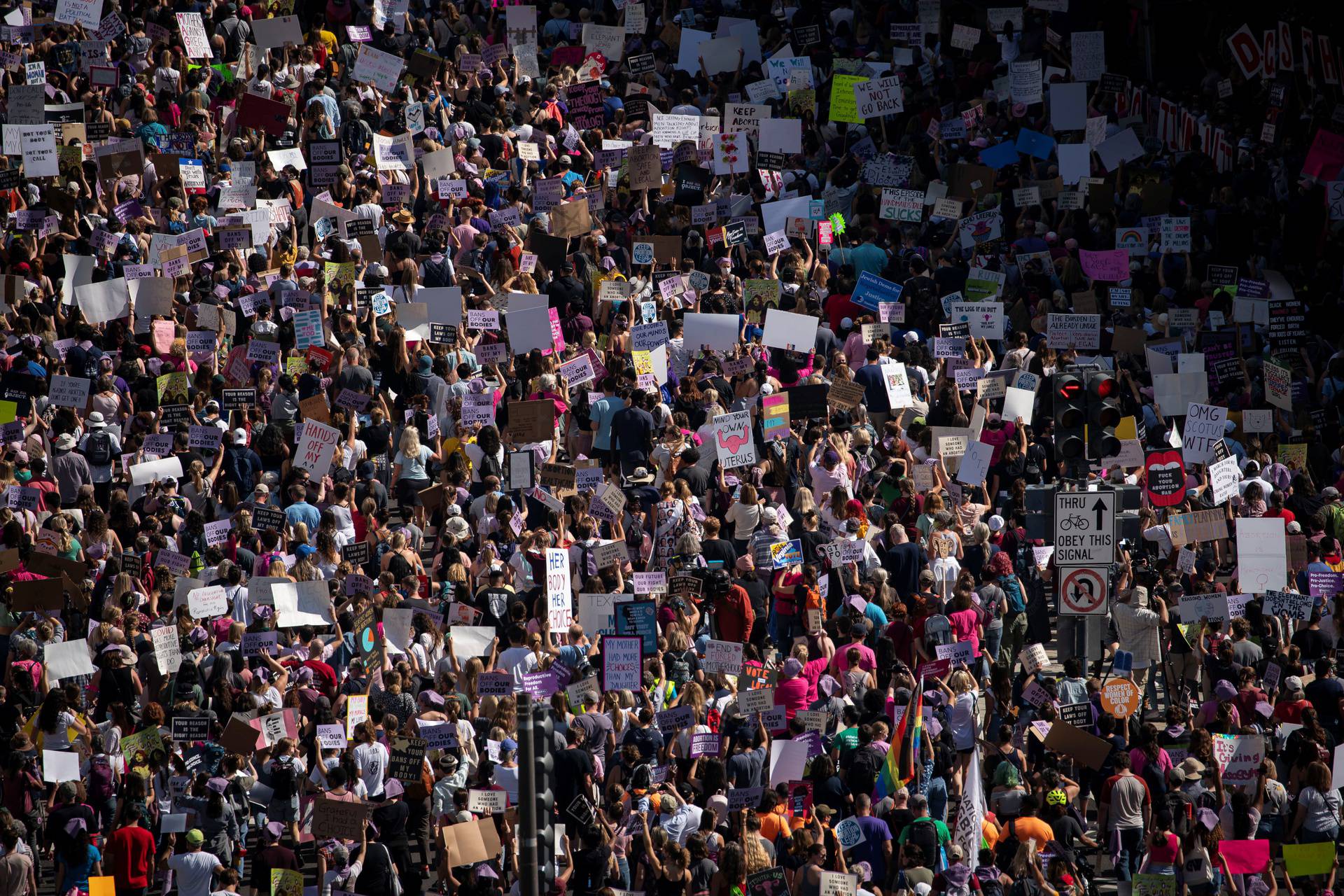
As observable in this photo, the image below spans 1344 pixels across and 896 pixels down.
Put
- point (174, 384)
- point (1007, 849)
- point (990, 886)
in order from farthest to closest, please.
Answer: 1. point (174, 384)
2. point (1007, 849)
3. point (990, 886)

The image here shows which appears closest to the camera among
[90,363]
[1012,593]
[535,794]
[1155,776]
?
[535,794]

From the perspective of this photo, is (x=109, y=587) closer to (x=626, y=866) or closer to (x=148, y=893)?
(x=148, y=893)

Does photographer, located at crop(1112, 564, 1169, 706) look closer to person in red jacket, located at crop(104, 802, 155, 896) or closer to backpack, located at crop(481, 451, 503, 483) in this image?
backpack, located at crop(481, 451, 503, 483)

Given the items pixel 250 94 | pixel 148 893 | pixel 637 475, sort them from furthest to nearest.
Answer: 1. pixel 250 94
2. pixel 637 475
3. pixel 148 893

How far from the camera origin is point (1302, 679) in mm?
18344

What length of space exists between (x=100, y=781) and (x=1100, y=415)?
9131 millimetres

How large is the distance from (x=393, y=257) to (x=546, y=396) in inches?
144

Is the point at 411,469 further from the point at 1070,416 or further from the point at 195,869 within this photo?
the point at 1070,416

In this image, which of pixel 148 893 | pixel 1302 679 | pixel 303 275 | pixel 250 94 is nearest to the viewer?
pixel 148 893

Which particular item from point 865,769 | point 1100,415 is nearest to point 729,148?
point 1100,415

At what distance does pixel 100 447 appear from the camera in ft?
69.6

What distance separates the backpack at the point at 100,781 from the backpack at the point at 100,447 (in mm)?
5020

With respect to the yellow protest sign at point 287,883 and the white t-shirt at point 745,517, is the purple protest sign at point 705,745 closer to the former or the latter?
the yellow protest sign at point 287,883

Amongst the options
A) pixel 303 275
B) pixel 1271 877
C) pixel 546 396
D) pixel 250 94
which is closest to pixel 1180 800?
pixel 1271 877
